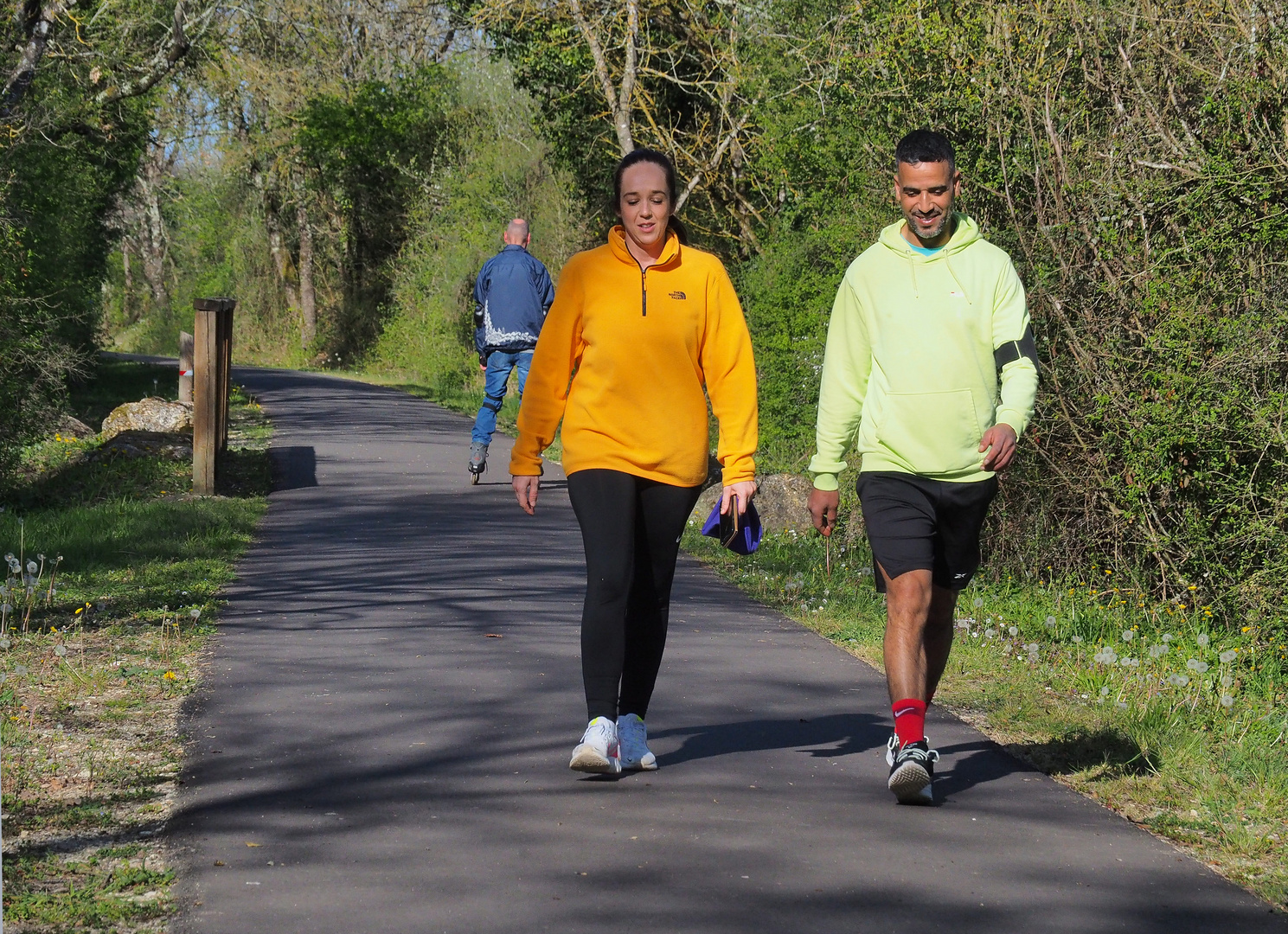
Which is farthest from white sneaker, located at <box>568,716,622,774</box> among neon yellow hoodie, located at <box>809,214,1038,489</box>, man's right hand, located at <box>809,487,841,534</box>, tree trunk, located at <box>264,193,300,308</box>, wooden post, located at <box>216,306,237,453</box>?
tree trunk, located at <box>264,193,300,308</box>

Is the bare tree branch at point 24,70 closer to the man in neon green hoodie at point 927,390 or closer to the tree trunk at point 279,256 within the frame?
the man in neon green hoodie at point 927,390

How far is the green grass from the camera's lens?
4801 mm

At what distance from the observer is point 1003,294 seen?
15.6ft

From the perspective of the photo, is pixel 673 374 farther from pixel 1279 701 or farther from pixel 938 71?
pixel 938 71

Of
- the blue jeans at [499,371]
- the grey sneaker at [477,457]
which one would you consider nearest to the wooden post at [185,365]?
the grey sneaker at [477,457]

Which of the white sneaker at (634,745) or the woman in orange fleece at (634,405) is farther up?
the woman in orange fleece at (634,405)

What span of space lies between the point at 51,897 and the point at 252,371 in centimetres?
2995

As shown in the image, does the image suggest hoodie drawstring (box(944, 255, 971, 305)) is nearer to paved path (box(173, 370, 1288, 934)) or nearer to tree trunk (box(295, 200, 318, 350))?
paved path (box(173, 370, 1288, 934))

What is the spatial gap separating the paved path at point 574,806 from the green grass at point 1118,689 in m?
0.22

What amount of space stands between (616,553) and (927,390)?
110 cm

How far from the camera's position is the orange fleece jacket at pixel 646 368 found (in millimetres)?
4824

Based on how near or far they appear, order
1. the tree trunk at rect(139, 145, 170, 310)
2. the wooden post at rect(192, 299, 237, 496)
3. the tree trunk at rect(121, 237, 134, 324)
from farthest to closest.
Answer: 1. the tree trunk at rect(121, 237, 134, 324)
2. the tree trunk at rect(139, 145, 170, 310)
3. the wooden post at rect(192, 299, 237, 496)

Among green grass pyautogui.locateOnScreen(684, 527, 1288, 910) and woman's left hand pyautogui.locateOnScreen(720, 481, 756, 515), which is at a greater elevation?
woman's left hand pyautogui.locateOnScreen(720, 481, 756, 515)

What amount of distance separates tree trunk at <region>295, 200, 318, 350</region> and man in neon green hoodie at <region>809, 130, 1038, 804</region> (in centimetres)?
4236
